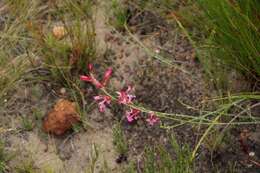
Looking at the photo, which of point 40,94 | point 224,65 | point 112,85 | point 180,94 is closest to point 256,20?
point 224,65

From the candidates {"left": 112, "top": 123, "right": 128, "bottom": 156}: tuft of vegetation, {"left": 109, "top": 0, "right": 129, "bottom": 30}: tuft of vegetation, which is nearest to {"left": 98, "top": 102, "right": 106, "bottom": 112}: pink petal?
{"left": 112, "top": 123, "right": 128, "bottom": 156}: tuft of vegetation

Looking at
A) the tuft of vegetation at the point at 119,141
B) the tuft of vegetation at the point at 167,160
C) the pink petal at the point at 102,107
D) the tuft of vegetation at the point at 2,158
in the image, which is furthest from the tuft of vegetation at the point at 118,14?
the tuft of vegetation at the point at 2,158

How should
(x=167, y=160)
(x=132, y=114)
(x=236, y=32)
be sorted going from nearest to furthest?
(x=236, y=32) < (x=167, y=160) < (x=132, y=114)

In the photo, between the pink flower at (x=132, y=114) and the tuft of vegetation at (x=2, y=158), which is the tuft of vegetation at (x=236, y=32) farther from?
the tuft of vegetation at (x=2, y=158)

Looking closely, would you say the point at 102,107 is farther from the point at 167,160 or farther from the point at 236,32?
the point at 236,32

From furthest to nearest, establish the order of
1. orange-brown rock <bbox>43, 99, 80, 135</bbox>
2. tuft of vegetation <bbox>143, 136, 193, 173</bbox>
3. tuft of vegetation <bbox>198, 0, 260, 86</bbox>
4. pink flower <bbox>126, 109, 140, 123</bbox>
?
orange-brown rock <bbox>43, 99, 80, 135</bbox>
pink flower <bbox>126, 109, 140, 123</bbox>
tuft of vegetation <bbox>143, 136, 193, 173</bbox>
tuft of vegetation <bbox>198, 0, 260, 86</bbox>

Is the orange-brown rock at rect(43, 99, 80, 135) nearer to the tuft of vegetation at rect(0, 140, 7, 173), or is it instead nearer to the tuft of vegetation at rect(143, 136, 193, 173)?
the tuft of vegetation at rect(0, 140, 7, 173)

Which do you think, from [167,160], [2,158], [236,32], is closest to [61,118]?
[2,158]

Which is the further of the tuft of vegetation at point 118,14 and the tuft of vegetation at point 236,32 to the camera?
the tuft of vegetation at point 118,14

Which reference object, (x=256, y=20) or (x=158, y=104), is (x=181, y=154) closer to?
(x=158, y=104)
